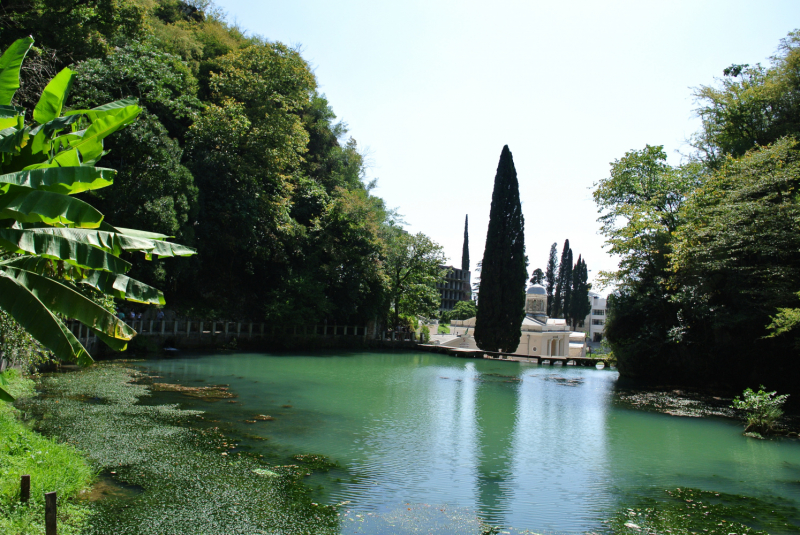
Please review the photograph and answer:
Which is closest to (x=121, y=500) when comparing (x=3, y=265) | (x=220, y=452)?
(x=220, y=452)

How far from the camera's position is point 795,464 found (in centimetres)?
1036

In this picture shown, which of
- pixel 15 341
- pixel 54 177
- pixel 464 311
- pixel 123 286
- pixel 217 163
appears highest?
pixel 217 163

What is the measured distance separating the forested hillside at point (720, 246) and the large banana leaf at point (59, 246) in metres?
15.6

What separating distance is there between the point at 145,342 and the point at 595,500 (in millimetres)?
22211

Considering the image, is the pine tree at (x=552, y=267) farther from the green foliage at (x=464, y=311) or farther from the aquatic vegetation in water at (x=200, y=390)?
the aquatic vegetation in water at (x=200, y=390)

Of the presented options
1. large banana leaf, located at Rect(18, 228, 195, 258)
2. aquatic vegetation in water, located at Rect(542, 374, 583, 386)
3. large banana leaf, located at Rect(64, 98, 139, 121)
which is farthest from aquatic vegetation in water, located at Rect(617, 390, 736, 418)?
large banana leaf, located at Rect(64, 98, 139, 121)

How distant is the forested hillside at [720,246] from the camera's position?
16.9 meters

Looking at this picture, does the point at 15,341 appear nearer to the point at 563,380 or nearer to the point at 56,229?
the point at 56,229

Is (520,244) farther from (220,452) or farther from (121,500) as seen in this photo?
(121,500)

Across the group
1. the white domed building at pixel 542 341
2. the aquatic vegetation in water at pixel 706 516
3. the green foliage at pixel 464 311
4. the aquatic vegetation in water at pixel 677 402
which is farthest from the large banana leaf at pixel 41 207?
the green foliage at pixel 464 311

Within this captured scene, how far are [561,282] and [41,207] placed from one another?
219 feet

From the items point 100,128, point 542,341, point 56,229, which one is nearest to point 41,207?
point 56,229

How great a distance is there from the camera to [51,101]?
5375 mm

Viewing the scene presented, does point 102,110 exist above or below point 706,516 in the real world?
above
